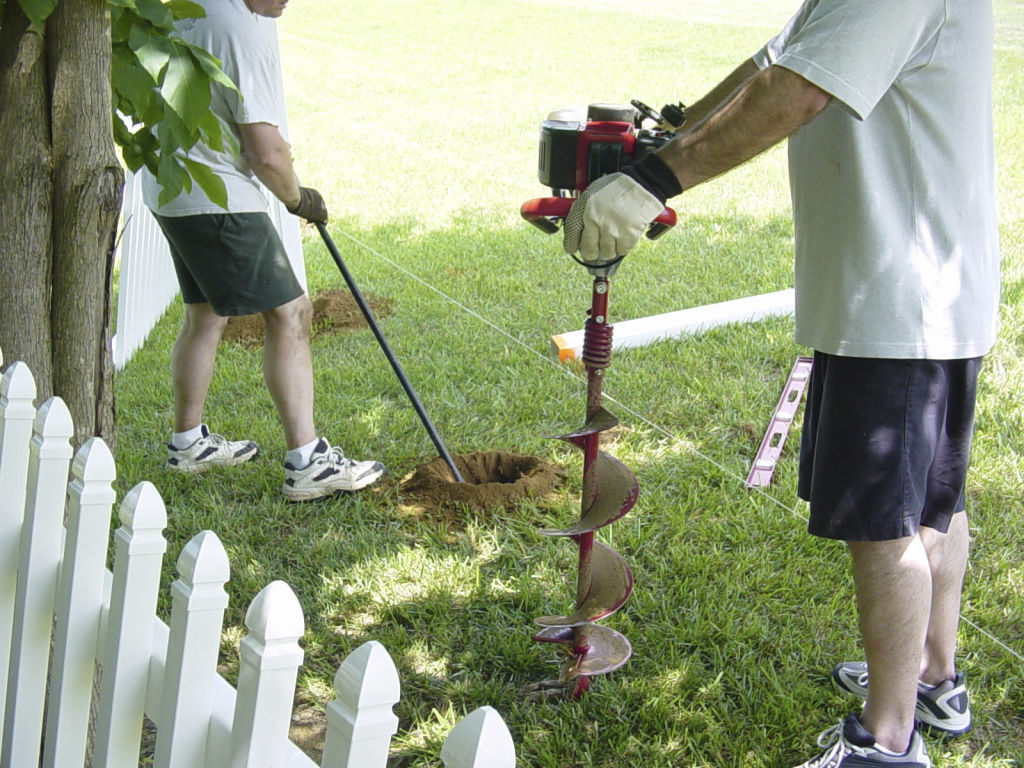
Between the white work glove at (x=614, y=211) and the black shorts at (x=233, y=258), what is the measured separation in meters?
1.83

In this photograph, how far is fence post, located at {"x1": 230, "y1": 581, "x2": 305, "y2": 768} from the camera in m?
1.33

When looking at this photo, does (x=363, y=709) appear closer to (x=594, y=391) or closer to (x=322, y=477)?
(x=594, y=391)

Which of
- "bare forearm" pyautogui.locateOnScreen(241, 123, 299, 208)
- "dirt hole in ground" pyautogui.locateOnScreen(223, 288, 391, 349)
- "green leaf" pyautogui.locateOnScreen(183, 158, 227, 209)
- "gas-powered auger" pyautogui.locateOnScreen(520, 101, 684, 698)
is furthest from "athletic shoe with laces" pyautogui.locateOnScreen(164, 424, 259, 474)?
"green leaf" pyautogui.locateOnScreen(183, 158, 227, 209)

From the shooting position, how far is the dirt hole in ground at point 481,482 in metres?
3.87

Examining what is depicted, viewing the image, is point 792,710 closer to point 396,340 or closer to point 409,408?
point 409,408

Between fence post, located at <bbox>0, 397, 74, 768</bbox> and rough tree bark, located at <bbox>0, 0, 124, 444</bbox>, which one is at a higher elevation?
rough tree bark, located at <bbox>0, 0, 124, 444</bbox>

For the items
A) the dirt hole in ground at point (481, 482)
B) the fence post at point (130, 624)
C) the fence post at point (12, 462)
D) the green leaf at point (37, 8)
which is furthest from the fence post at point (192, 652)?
the dirt hole in ground at point (481, 482)

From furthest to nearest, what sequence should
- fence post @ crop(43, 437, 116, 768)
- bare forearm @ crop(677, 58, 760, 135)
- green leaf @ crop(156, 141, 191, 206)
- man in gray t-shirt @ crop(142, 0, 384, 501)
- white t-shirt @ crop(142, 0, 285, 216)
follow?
man in gray t-shirt @ crop(142, 0, 384, 501) → white t-shirt @ crop(142, 0, 285, 216) → bare forearm @ crop(677, 58, 760, 135) → green leaf @ crop(156, 141, 191, 206) → fence post @ crop(43, 437, 116, 768)

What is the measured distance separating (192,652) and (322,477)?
2.47 m

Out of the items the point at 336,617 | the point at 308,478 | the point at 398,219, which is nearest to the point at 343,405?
the point at 308,478

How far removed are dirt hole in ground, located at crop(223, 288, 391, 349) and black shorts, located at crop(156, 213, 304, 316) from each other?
1.62 m

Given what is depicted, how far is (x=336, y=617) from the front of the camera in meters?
3.25

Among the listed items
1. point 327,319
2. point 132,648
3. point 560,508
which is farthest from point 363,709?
point 327,319

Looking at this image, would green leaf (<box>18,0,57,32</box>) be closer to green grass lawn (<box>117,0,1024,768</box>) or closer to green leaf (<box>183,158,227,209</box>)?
green leaf (<box>183,158,227,209</box>)
